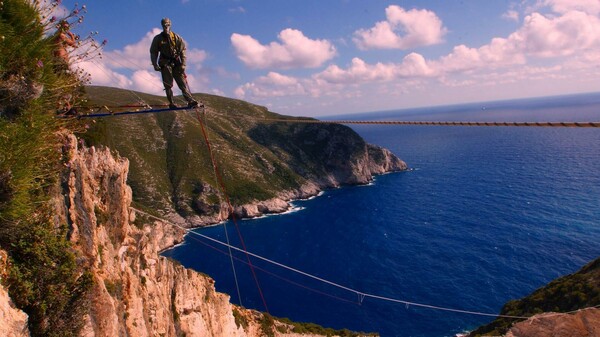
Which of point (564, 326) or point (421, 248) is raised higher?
point (564, 326)

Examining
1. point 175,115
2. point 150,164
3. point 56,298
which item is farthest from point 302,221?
point 56,298

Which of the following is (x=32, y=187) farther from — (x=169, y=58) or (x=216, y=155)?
(x=216, y=155)

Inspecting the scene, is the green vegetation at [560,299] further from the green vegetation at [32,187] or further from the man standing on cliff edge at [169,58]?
the green vegetation at [32,187]

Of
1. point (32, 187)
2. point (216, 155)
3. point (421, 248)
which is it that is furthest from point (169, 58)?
point (216, 155)

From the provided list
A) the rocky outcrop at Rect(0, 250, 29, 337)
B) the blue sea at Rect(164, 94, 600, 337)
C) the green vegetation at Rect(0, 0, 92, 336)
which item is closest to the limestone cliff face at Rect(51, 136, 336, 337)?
the green vegetation at Rect(0, 0, 92, 336)

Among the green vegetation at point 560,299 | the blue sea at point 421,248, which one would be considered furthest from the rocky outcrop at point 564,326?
the blue sea at point 421,248
